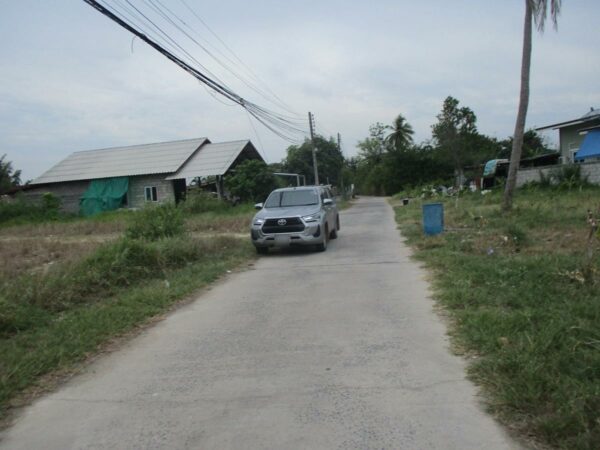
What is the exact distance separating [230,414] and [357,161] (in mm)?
91632

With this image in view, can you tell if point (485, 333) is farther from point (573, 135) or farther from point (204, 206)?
point (573, 135)

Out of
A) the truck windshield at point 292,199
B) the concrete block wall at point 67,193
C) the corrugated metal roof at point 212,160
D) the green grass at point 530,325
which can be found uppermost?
the corrugated metal roof at point 212,160

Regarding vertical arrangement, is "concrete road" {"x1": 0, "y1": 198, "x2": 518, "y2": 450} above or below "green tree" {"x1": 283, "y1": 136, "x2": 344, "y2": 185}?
below

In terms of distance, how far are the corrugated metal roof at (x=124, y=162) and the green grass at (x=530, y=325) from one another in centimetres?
2677

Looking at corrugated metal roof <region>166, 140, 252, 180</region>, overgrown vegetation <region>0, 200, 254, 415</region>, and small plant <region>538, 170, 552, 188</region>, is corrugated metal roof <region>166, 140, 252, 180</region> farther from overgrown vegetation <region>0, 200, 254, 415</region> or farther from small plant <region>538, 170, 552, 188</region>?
Answer: overgrown vegetation <region>0, 200, 254, 415</region>

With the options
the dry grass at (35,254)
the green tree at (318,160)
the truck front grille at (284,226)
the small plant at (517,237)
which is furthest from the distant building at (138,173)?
the small plant at (517,237)

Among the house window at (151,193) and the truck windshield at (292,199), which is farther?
the house window at (151,193)

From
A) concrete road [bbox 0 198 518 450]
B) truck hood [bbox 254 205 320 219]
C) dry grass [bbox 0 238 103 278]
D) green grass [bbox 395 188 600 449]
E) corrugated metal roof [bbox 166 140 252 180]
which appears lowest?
concrete road [bbox 0 198 518 450]

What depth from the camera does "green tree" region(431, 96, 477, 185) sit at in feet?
173

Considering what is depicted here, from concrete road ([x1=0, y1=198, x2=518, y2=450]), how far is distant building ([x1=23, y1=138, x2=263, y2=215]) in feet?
85.6

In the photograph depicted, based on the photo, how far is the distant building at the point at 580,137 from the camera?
26375mm

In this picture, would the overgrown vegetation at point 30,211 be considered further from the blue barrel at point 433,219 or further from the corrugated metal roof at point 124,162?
the blue barrel at point 433,219

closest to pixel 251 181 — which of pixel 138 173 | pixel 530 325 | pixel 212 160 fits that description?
pixel 212 160

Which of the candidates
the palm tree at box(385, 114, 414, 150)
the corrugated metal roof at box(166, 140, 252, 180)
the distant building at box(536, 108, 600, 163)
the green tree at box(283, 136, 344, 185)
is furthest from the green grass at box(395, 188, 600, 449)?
the palm tree at box(385, 114, 414, 150)
